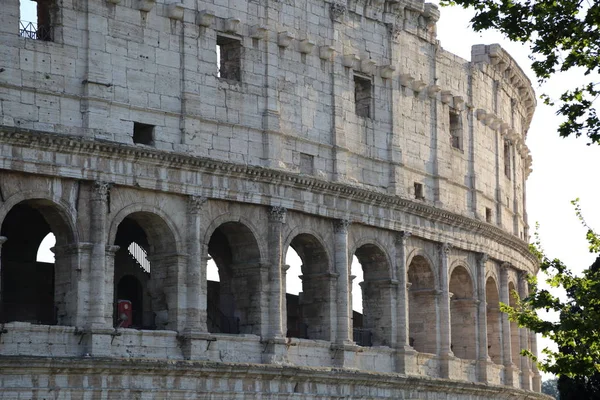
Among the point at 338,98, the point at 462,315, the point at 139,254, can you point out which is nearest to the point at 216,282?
the point at 139,254

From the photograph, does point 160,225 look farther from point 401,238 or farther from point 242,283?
point 401,238

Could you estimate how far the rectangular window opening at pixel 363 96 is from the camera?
163 feet

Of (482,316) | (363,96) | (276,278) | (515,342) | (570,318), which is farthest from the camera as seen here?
(515,342)

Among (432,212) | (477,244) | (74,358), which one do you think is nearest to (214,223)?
(74,358)

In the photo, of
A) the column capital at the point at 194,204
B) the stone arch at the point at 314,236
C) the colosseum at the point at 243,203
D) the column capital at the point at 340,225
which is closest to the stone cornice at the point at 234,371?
the colosseum at the point at 243,203

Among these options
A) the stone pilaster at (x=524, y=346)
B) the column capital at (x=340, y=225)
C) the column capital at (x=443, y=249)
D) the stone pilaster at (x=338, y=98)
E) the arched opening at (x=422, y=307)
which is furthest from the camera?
the stone pilaster at (x=524, y=346)

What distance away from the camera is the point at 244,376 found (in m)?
42.6

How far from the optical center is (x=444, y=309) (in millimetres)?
52031

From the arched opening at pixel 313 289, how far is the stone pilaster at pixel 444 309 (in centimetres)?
625

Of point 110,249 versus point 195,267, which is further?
point 195,267

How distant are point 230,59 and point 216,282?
25.4ft

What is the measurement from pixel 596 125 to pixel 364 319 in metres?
20.8

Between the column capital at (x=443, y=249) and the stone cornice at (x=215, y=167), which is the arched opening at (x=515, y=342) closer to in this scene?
the stone cornice at (x=215, y=167)

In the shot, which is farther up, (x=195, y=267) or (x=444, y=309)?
(x=444, y=309)
